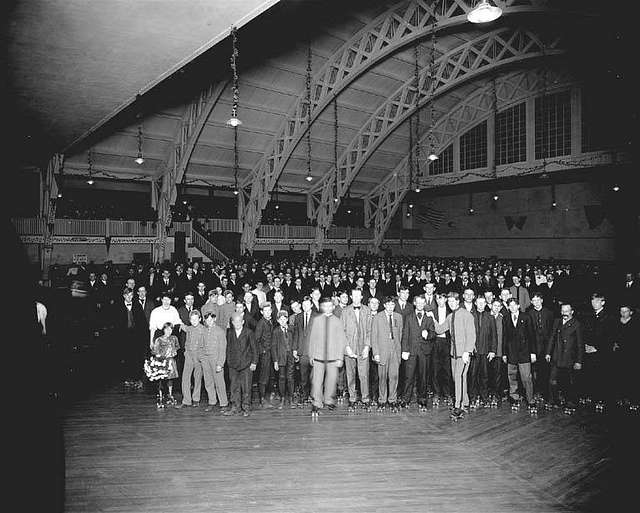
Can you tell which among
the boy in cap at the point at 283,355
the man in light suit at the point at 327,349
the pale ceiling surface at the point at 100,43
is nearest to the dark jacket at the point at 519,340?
the man in light suit at the point at 327,349

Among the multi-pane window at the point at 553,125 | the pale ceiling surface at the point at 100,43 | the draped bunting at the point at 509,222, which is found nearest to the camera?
the pale ceiling surface at the point at 100,43

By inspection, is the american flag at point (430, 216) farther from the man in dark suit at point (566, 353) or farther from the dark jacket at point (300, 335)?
the dark jacket at point (300, 335)

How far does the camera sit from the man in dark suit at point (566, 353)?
812 cm

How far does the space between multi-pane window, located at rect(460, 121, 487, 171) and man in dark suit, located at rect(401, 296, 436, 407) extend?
935 inches

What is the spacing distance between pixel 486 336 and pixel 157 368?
5.67 meters

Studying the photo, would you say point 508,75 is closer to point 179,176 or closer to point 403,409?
point 179,176

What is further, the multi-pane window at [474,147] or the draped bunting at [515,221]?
the draped bunting at [515,221]

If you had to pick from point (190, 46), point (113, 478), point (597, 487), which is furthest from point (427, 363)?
point (190, 46)

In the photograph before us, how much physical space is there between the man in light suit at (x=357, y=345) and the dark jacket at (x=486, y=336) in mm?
1927

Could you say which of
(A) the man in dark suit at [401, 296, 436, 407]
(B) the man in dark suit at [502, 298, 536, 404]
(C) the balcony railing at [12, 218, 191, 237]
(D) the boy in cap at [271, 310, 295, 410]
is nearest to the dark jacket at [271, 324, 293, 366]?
(D) the boy in cap at [271, 310, 295, 410]

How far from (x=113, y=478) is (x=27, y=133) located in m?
10.4

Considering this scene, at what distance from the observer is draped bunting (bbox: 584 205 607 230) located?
26.3 meters

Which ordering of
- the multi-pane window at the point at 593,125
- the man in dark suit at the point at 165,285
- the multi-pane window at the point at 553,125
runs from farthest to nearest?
the multi-pane window at the point at 553,125, the multi-pane window at the point at 593,125, the man in dark suit at the point at 165,285

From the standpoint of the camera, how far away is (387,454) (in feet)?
20.8
